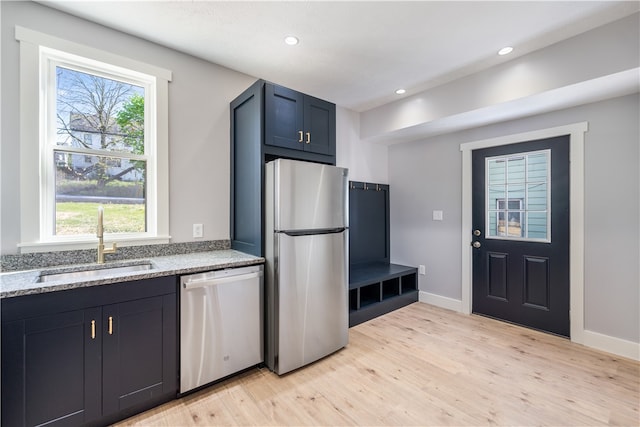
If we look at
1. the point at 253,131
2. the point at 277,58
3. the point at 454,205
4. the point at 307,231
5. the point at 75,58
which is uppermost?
the point at 277,58

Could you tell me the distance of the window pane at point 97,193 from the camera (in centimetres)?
204

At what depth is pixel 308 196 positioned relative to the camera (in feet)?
7.53

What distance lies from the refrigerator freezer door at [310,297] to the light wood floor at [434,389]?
6.4 inches

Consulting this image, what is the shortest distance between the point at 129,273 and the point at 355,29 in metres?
2.39

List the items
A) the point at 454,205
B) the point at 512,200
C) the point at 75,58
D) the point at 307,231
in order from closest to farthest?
1. the point at 75,58
2. the point at 307,231
3. the point at 512,200
4. the point at 454,205

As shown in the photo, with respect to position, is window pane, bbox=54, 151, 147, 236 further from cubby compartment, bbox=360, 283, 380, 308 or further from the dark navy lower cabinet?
cubby compartment, bbox=360, 283, 380, 308

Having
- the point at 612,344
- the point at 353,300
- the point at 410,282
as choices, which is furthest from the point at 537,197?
the point at 353,300

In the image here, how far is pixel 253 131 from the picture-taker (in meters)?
2.38

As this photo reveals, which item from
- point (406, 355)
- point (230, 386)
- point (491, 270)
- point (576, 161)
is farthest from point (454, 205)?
point (230, 386)

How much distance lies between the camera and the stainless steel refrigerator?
2156mm

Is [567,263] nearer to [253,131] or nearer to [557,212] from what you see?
[557,212]

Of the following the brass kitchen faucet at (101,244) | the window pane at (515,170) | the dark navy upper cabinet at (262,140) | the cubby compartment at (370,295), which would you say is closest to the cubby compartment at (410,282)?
the cubby compartment at (370,295)

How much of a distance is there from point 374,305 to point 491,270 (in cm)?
148

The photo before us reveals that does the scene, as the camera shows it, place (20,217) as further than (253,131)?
No
